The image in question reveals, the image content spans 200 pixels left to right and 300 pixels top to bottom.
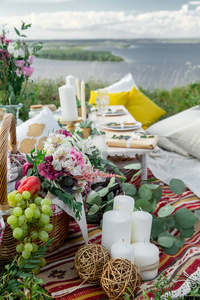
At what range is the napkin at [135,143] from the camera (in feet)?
6.21

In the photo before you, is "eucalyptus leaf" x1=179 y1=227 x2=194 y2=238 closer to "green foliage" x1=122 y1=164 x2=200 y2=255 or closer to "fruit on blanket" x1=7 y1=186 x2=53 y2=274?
"green foliage" x1=122 y1=164 x2=200 y2=255

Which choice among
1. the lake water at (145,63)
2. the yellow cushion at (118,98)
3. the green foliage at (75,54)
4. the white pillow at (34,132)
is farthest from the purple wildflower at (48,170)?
the green foliage at (75,54)

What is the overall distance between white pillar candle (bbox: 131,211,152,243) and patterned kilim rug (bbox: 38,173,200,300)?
0.15 m

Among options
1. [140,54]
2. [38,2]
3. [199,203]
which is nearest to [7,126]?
[199,203]

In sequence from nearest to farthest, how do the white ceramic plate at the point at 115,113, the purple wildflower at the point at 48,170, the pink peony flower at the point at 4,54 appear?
the purple wildflower at the point at 48,170 → the pink peony flower at the point at 4,54 → the white ceramic plate at the point at 115,113

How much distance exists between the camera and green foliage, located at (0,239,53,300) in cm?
93

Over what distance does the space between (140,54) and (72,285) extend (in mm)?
14152

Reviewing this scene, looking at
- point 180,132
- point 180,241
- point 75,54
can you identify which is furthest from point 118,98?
point 75,54

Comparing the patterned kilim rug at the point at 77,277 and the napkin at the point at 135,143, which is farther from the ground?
the napkin at the point at 135,143

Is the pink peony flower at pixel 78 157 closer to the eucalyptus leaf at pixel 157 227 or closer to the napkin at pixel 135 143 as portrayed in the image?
the eucalyptus leaf at pixel 157 227

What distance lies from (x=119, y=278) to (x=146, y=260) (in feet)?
0.52

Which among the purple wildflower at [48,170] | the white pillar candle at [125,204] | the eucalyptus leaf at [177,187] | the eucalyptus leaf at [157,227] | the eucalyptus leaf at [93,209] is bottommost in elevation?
the eucalyptus leaf at [157,227]

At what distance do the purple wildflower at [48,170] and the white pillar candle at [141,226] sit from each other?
352mm

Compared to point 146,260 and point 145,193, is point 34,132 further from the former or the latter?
point 146,260
